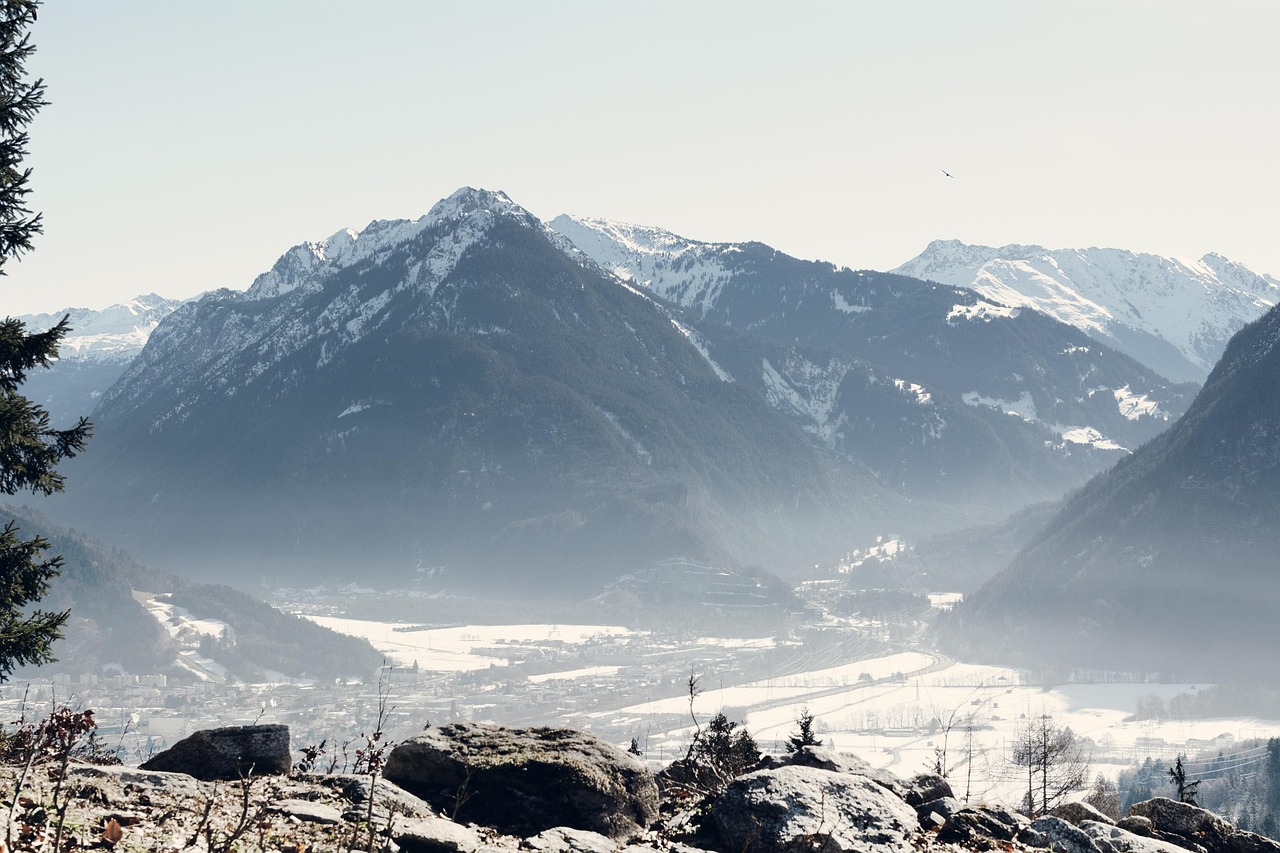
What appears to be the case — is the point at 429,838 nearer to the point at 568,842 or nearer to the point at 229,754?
the point at 568,842

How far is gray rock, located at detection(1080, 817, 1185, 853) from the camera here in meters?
33.4

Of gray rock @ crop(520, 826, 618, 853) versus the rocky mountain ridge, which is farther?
gray rock @ crop(520, 826, 618, 853)

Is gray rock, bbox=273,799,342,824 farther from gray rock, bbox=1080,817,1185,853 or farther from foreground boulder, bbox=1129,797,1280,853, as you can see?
foreground boulder, bbox=1129,797,1280,853

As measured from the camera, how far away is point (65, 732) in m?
25.5

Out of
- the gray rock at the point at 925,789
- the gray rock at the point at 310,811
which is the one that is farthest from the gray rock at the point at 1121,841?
the gray rock at the point at 310,811

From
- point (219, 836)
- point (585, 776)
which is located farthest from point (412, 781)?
point (219, 836)

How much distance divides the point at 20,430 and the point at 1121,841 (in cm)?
3350

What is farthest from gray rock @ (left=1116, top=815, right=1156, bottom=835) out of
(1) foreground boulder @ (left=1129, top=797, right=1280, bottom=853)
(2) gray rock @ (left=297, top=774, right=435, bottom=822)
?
(2) gray rock @ (left=297, top=774, right=435, bottom=822)

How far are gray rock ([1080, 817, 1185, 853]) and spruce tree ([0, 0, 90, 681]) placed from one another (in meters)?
29.5

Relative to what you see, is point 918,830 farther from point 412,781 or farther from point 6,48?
point 6,48

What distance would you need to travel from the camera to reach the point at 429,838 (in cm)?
2795

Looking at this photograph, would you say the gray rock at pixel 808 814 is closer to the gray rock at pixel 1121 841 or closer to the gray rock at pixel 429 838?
the gray rock at pixel 1121 841

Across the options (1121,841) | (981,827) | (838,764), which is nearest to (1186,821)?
(1121,841)

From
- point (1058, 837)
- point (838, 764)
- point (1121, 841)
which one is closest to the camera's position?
point (1058, 837)
